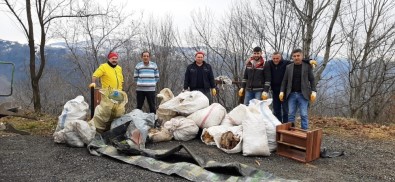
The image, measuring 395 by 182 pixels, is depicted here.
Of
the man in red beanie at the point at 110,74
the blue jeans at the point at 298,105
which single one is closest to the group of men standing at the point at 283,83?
the blue jeans at the point at 298,105

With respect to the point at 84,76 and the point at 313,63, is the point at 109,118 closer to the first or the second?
the point at 313,63

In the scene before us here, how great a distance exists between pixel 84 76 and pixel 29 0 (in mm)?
8608

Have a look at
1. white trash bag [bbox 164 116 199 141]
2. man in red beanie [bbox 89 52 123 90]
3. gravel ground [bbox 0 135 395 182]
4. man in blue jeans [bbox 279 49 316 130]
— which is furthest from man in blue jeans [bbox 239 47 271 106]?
man in red beanie [bbox 89 52 123 90]

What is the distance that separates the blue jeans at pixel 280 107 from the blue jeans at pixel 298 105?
243 mm

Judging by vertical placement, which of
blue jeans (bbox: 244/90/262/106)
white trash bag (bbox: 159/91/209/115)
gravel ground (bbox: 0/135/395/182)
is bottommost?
gravel ground (bbox: 0/135/395/182)

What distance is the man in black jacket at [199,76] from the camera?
535cm

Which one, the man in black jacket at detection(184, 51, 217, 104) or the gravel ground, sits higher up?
the man in black jacket at detection(184, 51, 217, 104)

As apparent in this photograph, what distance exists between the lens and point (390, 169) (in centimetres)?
373

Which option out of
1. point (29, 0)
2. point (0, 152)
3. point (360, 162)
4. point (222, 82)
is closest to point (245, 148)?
point (360, 162)

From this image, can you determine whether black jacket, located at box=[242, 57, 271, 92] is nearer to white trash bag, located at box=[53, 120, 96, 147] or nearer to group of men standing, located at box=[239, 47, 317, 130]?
group of men standing, located at box=[239, 47, 317, 130]

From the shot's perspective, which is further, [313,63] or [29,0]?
[29,0]

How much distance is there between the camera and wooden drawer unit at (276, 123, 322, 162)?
3.80 metres

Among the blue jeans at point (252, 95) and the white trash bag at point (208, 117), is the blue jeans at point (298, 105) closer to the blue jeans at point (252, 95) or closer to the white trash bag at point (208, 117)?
the blue jeans at point (252, 95)

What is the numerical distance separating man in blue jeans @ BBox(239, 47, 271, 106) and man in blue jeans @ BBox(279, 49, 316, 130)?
0.34 metres
